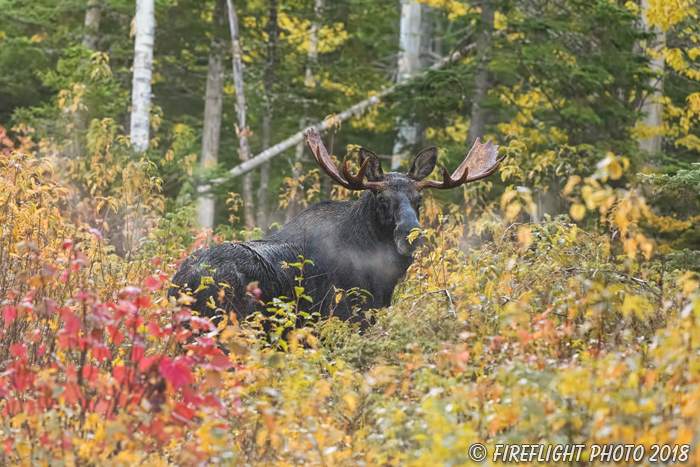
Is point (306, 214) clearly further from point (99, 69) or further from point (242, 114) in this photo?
point (242, 114)

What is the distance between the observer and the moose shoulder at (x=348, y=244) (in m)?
6.57

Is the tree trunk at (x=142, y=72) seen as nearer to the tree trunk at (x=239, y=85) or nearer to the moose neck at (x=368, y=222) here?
the tree trunk at (x=239, y=85)

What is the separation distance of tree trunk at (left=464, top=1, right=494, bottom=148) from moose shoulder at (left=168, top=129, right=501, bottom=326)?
737 centimetres

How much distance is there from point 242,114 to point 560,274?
10374 millimetres

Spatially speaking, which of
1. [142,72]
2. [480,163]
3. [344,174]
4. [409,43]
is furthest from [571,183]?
[409,43]

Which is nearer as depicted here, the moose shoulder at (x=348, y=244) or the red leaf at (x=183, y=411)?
the red leaf at (x=183, y=411)

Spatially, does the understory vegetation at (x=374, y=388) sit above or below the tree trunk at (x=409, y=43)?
below

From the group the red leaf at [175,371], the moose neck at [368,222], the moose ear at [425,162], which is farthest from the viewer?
the moose ear at [425,162]

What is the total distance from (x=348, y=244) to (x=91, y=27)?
11410 mm

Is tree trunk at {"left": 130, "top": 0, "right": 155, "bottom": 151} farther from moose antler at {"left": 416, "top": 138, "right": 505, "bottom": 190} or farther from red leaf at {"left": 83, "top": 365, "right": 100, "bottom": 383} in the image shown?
red leaf at {"left": 83, "top": 365, "right": 100, "bottom": 383}

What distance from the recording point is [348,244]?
710cm

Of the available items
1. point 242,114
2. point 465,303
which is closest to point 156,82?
point 242,114

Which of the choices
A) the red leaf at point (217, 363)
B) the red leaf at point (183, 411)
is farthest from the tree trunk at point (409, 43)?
the red leaf at point (183, 411)

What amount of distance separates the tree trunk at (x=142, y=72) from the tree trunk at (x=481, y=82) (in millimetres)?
5548
